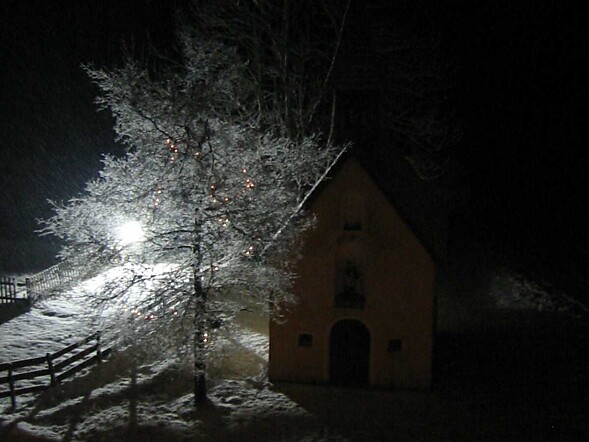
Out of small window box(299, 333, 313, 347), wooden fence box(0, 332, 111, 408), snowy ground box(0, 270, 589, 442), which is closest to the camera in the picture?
snowy ground box(0, 270, 589, 442)

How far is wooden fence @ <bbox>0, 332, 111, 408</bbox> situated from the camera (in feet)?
43.7

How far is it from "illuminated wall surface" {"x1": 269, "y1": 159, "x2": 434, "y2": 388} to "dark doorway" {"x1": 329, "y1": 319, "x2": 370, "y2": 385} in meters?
0.03

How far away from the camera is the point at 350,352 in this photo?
14.8m

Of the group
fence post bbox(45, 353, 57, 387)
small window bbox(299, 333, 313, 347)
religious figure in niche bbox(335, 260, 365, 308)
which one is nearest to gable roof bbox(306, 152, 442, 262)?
religious figure in niche bbox(335, 260, 365, 308)

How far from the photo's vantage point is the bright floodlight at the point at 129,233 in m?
12.4

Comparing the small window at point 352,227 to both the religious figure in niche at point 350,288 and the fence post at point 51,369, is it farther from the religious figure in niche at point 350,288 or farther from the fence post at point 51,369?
the fence post at point 51,369

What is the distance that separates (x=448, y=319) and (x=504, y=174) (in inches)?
769

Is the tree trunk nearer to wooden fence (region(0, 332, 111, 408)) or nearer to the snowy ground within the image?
the snowy ground

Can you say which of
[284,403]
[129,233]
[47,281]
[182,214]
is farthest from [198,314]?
[47,281]

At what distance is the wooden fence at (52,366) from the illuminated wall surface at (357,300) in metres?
5.25

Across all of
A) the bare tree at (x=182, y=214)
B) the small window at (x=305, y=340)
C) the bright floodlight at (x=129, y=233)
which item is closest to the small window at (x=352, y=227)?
the bare tree at (x=182, y=214)

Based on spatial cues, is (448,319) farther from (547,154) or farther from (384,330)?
(547,154)

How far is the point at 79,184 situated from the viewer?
34.7m

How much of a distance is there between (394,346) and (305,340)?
2.37 metres
